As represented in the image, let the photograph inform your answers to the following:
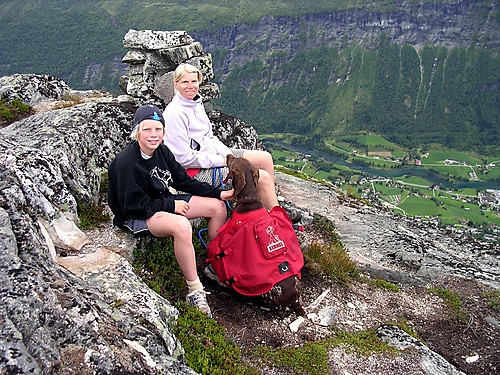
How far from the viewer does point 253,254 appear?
6691 mm

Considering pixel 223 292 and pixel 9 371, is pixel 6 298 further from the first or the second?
pixel 223 292

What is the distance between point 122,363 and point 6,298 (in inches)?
47.1

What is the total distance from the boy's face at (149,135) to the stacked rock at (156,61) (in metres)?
6.74

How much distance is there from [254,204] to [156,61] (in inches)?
318

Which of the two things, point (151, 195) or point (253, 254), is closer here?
point (151, 195)

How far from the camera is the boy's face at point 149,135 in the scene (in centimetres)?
600

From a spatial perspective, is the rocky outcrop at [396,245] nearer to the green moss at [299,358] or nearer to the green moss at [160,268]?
the green moss at [299,358]

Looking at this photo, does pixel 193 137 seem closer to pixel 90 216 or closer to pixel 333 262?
pixel 90 216

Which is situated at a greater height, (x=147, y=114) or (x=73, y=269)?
(x=147, y=114)

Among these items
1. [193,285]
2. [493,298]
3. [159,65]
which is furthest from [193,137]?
[493,298]

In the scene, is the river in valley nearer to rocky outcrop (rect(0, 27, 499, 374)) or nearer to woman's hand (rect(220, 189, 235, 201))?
rocky outcrop (rect(0, 27, 499, 374))

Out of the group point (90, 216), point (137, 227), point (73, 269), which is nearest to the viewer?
point (73, 269)

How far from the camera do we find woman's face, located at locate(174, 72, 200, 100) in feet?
25.6

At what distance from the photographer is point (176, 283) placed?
6887mm
